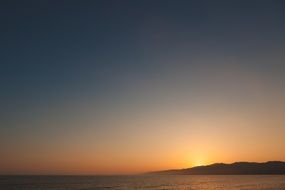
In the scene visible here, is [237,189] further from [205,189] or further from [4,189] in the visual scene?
[4,189]

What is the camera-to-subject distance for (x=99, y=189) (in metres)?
113

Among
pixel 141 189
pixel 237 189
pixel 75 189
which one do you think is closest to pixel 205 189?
pixel 237 189

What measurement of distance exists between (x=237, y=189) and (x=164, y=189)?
75.5 feet

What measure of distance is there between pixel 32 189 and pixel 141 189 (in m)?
34.2

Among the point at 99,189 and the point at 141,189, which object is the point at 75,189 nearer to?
the point at 99,189

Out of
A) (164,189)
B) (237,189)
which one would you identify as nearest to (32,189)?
(164,189)

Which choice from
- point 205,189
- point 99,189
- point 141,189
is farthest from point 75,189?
point 205,189

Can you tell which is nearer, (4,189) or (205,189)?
(4,189)

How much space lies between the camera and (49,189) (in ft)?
361

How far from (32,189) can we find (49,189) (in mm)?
5282

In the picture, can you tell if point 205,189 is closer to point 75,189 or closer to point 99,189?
point 99,189

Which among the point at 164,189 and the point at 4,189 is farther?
the point at 164,189

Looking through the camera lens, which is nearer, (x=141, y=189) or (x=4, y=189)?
(x=4, y=189)

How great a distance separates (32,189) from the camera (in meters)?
110
